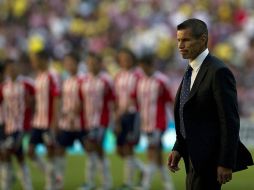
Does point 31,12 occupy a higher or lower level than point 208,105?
higher

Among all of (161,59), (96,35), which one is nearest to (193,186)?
(161,59)

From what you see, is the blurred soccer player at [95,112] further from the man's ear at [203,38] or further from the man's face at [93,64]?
the man's ear at [203,38]

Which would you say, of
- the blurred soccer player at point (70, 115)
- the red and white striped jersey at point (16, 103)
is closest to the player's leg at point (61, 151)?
the blurred soccer player at point (70, 115)

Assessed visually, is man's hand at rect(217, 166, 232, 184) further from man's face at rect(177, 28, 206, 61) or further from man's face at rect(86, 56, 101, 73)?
man's face at rect(86, 56, 101, 73)

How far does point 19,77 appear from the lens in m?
12.3

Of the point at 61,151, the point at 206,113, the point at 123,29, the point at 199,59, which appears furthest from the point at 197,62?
the point at 123,29

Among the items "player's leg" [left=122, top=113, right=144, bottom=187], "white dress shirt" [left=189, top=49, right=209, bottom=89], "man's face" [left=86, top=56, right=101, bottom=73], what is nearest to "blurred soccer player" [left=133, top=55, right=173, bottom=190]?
→ "player's leg" [left=122, top=113, right=144, bottom=187]

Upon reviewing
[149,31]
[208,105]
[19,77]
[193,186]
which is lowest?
[193,186]

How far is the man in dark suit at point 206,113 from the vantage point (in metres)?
5.70

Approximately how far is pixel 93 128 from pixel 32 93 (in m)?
1.05

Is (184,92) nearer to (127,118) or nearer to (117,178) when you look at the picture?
(127,118)

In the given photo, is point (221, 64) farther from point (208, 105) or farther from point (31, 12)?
point (31, 12)

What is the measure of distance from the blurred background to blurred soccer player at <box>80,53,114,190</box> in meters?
7.40

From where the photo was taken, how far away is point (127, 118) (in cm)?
1265
